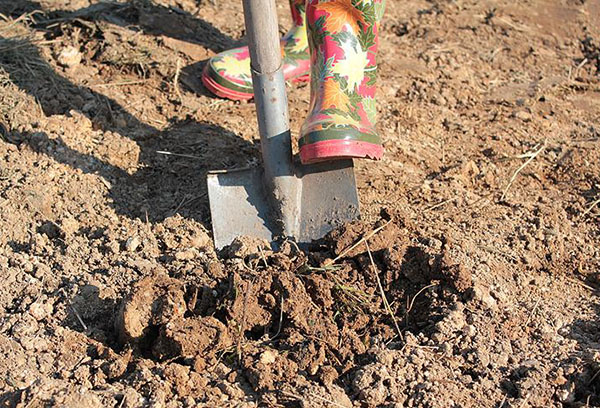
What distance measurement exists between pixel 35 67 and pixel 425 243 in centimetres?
187

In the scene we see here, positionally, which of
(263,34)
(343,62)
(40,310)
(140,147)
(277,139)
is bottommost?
(140,147)

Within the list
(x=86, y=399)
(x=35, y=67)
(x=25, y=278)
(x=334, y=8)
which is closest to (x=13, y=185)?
(x=25, y=278)

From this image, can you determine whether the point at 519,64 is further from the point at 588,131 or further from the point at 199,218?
the point at 199,218

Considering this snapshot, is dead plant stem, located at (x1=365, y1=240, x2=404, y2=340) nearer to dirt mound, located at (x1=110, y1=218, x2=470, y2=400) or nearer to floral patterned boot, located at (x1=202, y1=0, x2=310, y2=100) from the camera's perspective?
dirt mound, located at (x1=110, y1=218, x2=470, y2=400)

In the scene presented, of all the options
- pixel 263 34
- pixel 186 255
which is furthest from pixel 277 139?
pixel 186 255

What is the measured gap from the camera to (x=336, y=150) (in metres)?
2.55

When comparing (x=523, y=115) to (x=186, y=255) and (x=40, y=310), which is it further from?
(x=40, y=310)

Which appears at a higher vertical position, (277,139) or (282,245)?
(277,139)

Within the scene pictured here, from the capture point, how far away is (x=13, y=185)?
108 inches

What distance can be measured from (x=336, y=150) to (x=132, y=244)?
2.33ft

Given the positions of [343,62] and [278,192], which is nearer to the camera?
[278,192]

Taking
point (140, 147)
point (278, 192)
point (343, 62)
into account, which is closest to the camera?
point (278, 192)

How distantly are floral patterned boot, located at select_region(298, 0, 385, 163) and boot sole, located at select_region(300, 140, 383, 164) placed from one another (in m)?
0.05

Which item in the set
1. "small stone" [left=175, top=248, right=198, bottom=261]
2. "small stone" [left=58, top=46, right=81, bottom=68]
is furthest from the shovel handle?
"small stone" [left=58, top=46, right=81, bottom=68]
